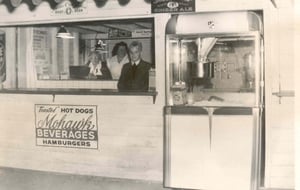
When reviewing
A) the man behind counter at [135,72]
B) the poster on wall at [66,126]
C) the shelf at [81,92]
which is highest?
the man behind counter at [135,72]

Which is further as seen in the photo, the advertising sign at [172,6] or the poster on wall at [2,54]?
the poster on wall at [2,54]

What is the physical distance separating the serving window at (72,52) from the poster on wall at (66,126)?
0.17 feet

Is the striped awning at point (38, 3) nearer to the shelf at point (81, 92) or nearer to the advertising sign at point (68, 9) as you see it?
the advertising sign at point (68, 9)

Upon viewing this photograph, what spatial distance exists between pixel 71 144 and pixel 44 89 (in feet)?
0.43

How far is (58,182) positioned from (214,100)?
392mm

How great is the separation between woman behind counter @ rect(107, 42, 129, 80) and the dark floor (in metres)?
0.22

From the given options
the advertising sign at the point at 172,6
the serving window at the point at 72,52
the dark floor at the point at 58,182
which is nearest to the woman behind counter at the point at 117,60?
the serving window at the point at 72,52

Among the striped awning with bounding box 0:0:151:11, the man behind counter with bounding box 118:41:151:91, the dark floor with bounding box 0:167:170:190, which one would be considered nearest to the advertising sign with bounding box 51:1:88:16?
the striped awning with bounding box 0:0:151:11

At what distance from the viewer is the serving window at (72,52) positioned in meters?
0.81

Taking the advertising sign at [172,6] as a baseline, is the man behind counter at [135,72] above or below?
below

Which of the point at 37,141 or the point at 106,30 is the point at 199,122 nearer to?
the point at 106,30

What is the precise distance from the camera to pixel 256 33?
2.38ft

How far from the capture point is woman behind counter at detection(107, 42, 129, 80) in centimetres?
82

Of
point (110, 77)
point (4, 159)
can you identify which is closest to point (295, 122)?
point (110, 77)
